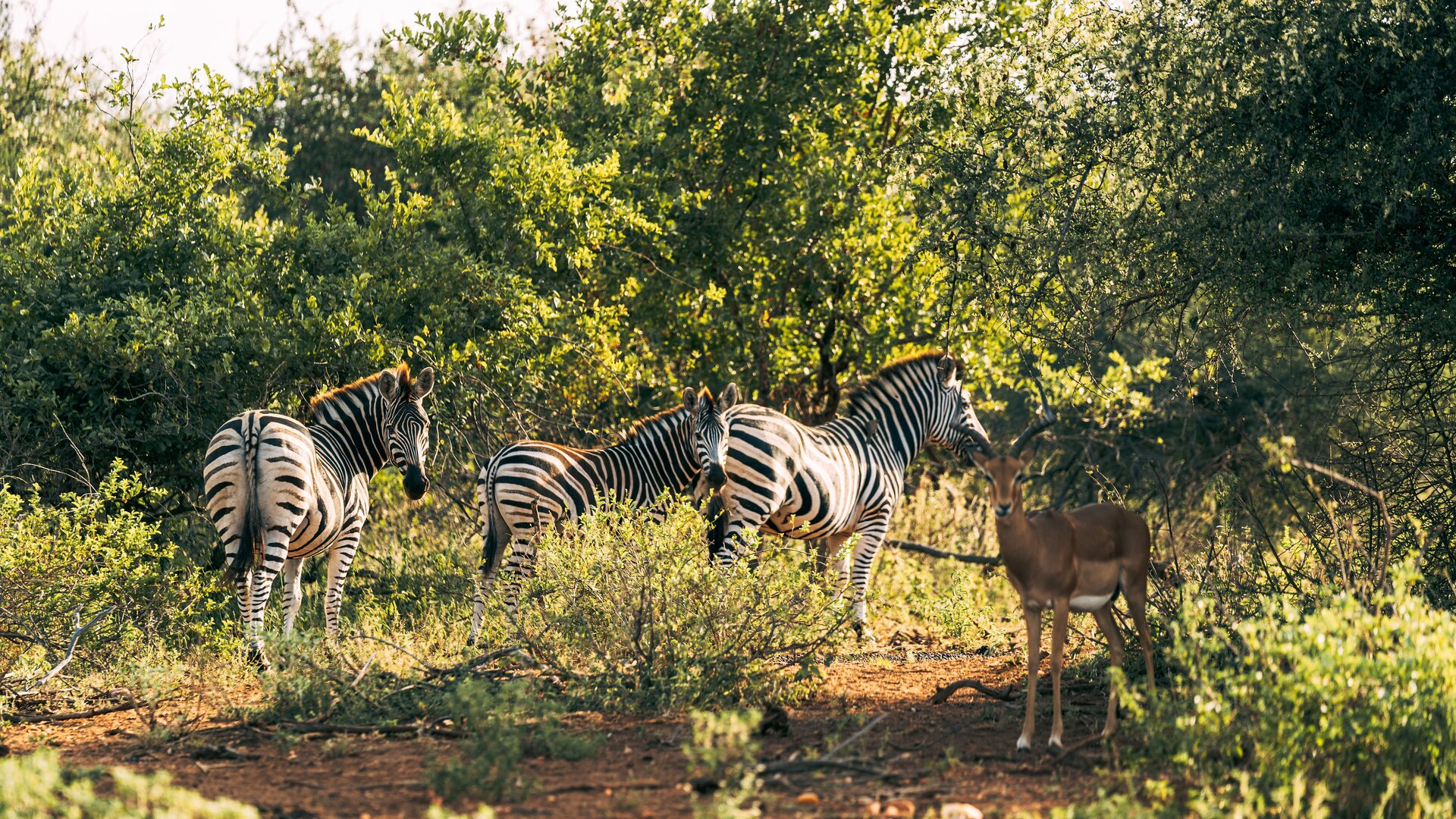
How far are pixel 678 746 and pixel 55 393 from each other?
21.7 ft

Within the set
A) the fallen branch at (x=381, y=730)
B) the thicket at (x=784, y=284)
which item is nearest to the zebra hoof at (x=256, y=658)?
the thicket at (x=784, y=284)

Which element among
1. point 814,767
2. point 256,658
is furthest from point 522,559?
point 814,767

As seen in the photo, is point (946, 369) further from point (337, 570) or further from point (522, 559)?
point (337, 570)

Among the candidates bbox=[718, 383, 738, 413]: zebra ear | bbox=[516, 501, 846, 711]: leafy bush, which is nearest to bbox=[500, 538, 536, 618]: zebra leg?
bbox=[718, 383, 738, 413]: zebra ear

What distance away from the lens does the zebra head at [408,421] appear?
10.3 m

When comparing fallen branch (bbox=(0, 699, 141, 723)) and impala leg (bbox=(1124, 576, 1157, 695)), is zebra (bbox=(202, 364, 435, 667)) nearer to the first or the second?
fallen branch (bbox=(0, 699, 141, 723))

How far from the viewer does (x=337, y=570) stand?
10.4 metres

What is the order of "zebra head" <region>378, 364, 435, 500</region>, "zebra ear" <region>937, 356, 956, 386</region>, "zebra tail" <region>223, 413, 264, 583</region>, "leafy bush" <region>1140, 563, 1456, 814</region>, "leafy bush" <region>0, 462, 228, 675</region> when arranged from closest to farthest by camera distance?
"leafy bush" <region>1140, 563, 1456, 814</region> → "leafy bush" <region>0, 462, 228, 675</region> → "zebra tail" <region>223, 413, 264, 583</region> → "zebra head" <region>378, 364, 435, 500</region> → "zebra ear" <region>937, 356, 956, 386</region>

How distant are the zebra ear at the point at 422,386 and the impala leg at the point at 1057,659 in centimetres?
545

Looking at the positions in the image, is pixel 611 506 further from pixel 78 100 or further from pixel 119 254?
pixel 78 100

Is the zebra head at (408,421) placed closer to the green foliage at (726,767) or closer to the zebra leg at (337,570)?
the zebra leg at (337,570)

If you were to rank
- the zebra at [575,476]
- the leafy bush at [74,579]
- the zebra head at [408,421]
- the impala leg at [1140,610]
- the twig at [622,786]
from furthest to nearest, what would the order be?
the zebra head at [408,421], the zebra at [575,476], the leafy bush at [74,579], the impala leg at [1140,610], the twig at [622,786]

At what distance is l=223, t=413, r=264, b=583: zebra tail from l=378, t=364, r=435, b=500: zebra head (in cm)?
128

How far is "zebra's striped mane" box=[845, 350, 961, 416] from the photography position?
1223cm
